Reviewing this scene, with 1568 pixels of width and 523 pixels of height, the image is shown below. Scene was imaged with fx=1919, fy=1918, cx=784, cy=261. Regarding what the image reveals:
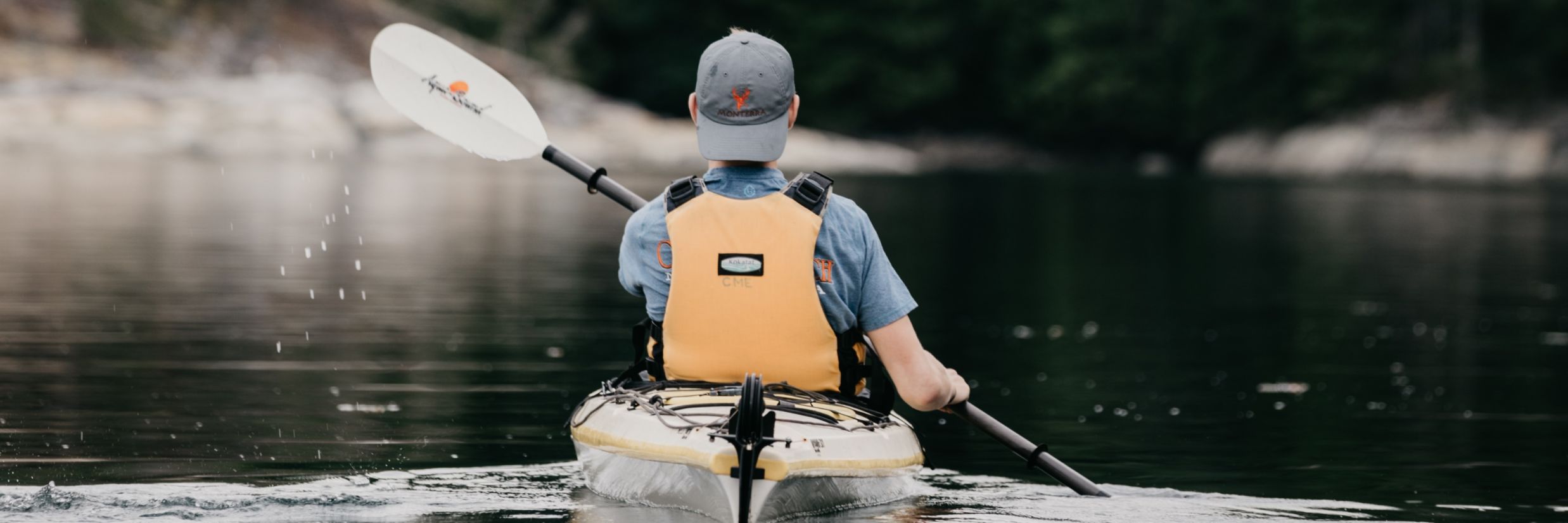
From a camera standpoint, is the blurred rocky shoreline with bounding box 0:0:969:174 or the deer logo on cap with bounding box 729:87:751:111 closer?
the deer logo on cap with bounding box 729:87:751:111

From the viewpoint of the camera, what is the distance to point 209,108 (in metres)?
48.3

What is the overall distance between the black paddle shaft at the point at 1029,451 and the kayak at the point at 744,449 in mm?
405

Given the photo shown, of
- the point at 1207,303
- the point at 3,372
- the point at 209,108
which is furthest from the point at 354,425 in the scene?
the point at 209,108

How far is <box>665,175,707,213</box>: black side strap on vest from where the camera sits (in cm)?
546

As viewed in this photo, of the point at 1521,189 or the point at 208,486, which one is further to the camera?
the point at 1521,189

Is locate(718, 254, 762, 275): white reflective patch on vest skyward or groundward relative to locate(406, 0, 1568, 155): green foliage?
groundward

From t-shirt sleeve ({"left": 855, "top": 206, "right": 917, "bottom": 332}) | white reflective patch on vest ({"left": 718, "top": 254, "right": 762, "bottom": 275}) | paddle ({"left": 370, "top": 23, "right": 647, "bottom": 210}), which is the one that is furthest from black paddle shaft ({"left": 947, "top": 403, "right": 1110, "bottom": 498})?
paddle ({"left": 370, "top": 23, "right": 647, "bottom": 210})

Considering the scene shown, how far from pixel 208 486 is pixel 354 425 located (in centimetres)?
173

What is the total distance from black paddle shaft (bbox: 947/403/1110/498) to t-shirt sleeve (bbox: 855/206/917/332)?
0.77 m

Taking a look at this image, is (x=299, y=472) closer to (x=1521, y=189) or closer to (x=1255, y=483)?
(x=1255, y=483)

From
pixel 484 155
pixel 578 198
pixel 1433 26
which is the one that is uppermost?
pixel 1433 26

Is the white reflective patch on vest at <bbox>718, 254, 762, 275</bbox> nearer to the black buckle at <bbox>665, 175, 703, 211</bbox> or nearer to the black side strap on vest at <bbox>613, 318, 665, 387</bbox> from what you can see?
the black buckle at <bbox>665, 175, 703, 211</bbox>

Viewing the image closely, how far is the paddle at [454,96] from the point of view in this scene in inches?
292

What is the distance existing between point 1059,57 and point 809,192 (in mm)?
65815
